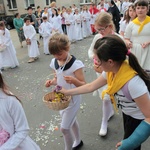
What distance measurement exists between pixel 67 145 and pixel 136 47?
2088mm

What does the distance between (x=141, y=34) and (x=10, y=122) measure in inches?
109

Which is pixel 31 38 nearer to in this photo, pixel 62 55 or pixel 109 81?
pixel 62 55

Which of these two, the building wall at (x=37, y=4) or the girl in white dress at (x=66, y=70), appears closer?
the girl in white dress at (x=66, y=70)

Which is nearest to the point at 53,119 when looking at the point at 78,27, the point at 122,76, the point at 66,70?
the point at 66,70

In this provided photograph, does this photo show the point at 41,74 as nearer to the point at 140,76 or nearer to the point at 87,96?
the point at 87,96

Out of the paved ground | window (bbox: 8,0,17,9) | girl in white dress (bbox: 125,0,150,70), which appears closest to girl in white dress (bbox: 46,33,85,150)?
the paved ground

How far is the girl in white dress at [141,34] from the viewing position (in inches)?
139

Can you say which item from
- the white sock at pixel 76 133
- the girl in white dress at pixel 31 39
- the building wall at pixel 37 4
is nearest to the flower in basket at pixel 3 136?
the white sock at pixel 76 133

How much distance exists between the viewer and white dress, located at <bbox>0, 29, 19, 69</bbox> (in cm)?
710

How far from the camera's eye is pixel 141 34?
3.59m

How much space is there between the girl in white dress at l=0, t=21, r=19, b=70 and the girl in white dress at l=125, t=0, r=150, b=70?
4.68 m

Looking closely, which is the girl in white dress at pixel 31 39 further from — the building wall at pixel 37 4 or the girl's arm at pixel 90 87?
the building wall at pixel 37 4

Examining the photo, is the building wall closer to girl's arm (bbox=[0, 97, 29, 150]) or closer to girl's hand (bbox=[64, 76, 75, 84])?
girl's hand (bbox=[64, 76, 75, 84])

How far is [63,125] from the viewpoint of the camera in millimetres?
2479
